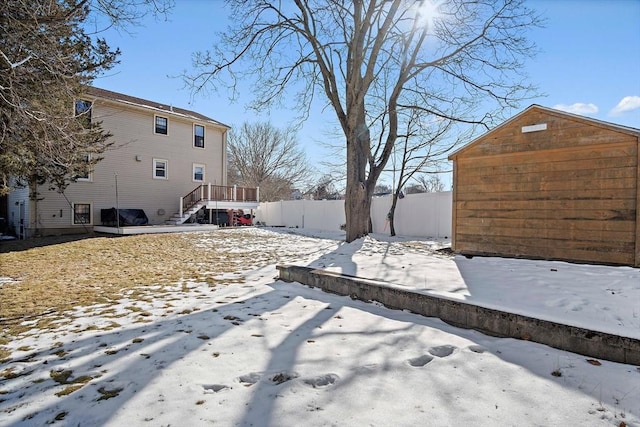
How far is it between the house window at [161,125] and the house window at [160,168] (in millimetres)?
1439

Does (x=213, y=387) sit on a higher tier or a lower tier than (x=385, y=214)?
lower

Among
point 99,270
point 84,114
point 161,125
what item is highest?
point 161,125

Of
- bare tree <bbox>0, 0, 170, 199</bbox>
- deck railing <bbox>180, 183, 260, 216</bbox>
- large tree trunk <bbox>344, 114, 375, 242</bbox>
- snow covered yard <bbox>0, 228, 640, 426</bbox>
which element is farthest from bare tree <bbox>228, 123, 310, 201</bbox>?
snow covered yard <bbox>0, 228, 640, 426</bbox>

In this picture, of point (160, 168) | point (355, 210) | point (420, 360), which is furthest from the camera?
point (160, 168)

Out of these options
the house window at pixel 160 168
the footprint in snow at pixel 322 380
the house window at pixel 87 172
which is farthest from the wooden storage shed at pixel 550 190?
the house window at pixel 160 168

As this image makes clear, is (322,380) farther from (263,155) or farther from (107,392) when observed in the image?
(263,155)

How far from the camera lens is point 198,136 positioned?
18.7 meters

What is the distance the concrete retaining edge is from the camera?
242 cm

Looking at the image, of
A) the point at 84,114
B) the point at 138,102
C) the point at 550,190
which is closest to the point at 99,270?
the point at 84,114

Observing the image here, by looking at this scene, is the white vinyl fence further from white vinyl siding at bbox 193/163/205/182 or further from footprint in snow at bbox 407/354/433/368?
footprint in snow at bbox 407/354/433/368

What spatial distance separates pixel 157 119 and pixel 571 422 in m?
18.8

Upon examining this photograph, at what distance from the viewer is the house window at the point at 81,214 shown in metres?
14.6

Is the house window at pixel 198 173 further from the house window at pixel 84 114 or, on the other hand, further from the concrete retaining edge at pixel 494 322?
the concrete retaining edge at pixel 494 322

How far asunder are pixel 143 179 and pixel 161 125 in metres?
2.90
